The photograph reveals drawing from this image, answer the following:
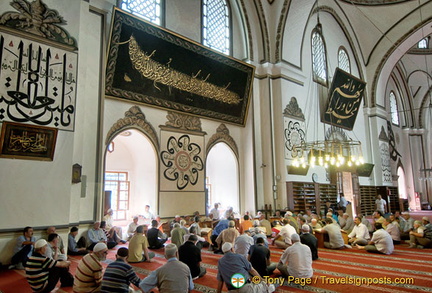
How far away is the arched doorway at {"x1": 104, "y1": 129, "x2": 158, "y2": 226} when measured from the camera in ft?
23.3

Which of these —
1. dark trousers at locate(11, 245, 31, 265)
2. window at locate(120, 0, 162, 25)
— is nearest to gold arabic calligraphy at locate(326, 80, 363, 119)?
window at locate(120, 0, 162, 25)

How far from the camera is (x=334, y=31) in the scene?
11820 millimetres

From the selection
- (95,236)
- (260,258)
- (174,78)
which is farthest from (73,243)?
(174,78)

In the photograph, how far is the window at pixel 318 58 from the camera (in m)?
10.8

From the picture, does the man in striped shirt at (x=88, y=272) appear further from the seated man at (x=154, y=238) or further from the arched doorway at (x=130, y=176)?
the arched doorway at (x=130, y=176)

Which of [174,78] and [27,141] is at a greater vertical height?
[174,78]

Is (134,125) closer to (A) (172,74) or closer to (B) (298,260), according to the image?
(A) (172,74)

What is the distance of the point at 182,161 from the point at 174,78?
Answer: 180 centimetres

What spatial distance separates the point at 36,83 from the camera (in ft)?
15.7

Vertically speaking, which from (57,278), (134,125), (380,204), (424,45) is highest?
(424,45)

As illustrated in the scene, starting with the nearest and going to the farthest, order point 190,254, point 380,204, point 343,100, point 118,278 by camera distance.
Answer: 1. point 118,278
2. point 190,254
3. point 343,100
4. point 380,204

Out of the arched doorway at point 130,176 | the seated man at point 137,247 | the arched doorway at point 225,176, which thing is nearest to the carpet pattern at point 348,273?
the seated man at point 137,247

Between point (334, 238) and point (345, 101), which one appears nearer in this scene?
point (334, 238)

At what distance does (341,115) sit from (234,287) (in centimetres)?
944
